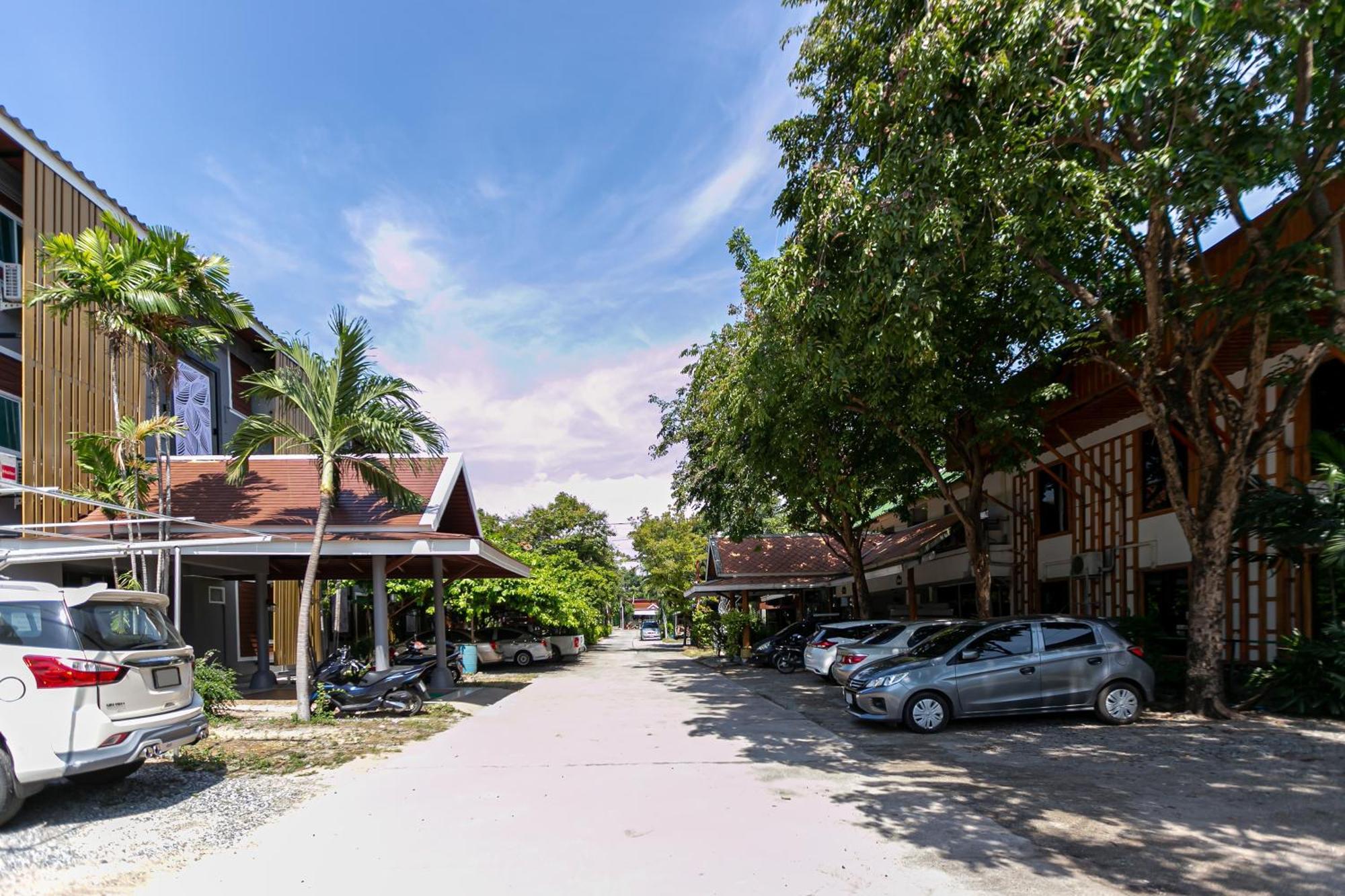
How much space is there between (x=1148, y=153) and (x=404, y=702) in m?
12.8

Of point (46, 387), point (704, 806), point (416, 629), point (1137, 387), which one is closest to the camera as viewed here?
point (704, 806)

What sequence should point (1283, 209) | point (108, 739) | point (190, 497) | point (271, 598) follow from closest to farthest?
point (108, 739) → point (1283, 209) → point (190, 497) → point (271, 598)

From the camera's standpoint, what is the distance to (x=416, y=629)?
36.6 metres

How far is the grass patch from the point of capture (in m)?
9.13

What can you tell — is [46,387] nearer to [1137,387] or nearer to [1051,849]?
[1051,849]

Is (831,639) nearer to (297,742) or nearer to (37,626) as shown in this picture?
(297,742)

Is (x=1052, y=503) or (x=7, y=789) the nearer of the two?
(x=7, y=789)

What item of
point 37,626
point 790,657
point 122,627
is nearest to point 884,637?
point 790,657

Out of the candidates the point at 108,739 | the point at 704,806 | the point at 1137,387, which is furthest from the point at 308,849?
the point at 1137,387

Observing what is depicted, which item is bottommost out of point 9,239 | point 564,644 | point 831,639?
point 564,644

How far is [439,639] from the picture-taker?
Answer: 58.0 ft

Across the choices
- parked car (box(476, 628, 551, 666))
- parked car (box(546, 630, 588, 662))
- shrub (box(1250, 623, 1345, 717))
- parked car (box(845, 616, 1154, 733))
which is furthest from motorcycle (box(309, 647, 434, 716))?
parked car (box(546, 630, 588, 662))

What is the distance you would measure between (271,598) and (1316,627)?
23943mm

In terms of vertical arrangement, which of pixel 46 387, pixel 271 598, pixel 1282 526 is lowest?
pixel 271 598
